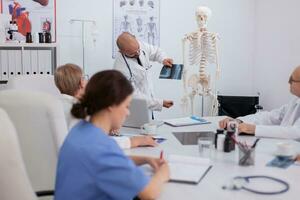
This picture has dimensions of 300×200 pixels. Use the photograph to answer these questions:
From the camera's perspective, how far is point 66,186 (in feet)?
4.36

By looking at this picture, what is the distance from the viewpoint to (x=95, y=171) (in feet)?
4.09

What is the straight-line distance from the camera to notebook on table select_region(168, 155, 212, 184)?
5.41 feet

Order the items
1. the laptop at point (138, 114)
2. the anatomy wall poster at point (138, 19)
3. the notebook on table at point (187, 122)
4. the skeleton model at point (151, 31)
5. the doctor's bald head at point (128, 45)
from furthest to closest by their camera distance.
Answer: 1. the skeleton model at point (151, 31)
2. the anatomy wall poster at point (138, 19)
3. the doctor's bald head at point (128, 45)
4. the notebook on table at point (187, 122)
5. the laptop at point (138, 114)

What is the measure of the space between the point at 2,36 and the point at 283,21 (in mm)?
2979

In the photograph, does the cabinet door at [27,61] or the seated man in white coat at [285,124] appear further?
the cabinet door at [27,61]

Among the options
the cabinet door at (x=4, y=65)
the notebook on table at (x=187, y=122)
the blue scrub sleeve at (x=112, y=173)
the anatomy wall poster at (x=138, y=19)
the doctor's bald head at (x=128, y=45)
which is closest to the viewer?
the blue scrub sleeve at (x=112, y=173)

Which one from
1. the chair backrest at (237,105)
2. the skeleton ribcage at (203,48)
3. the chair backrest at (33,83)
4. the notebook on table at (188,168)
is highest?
the skeleton ribcage at (203,48)

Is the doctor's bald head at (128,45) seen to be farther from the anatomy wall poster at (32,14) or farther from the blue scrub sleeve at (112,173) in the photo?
the blue scrub sleeve at (112,173)

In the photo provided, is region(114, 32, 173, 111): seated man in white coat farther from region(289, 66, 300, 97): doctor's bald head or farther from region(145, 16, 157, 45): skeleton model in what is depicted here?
region(289, 66, 300, 97): doctor's bald head

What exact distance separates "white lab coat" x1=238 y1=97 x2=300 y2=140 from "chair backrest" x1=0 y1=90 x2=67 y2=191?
1270mm

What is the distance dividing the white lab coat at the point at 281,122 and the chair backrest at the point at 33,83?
1.51 metres

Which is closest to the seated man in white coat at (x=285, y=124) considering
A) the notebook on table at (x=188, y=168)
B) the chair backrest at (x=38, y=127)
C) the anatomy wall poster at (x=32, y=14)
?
the notebook on table at (x=188, y=168)

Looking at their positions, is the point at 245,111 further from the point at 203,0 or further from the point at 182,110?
the point at 203,0

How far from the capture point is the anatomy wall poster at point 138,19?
437 centimetres
